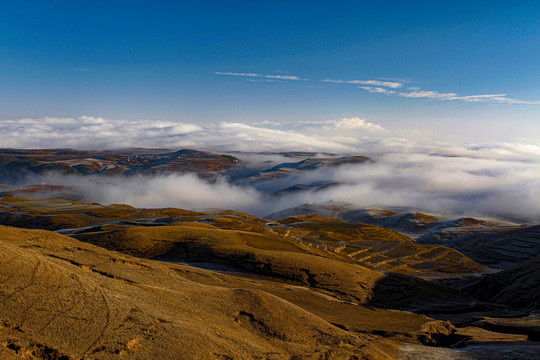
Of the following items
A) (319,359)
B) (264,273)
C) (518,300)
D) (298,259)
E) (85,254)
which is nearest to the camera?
(319,359)

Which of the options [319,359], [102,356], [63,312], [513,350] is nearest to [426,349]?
[513,350]

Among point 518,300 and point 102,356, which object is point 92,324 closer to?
point 102,356

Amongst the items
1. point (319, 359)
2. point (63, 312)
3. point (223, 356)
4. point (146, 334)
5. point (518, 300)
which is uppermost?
point (63, 312)

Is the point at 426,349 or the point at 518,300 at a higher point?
the point at 426,349

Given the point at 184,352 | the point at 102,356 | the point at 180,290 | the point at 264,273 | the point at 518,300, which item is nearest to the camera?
the point at 102,356

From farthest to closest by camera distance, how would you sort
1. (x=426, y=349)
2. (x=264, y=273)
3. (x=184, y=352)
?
(x=264, y=273) → (x=426, y=349) → (x=184, y=352)

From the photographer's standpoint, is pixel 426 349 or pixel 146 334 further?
pixel 426 349

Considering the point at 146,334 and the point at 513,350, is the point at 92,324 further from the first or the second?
the point at 513,350

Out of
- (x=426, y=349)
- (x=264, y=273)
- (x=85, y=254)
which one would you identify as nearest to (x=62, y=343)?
(x=85, y=254)

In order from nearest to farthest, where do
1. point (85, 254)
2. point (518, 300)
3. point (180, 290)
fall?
1. point (180, 290)
2. point (85, 254)
3. point (518, 300)
